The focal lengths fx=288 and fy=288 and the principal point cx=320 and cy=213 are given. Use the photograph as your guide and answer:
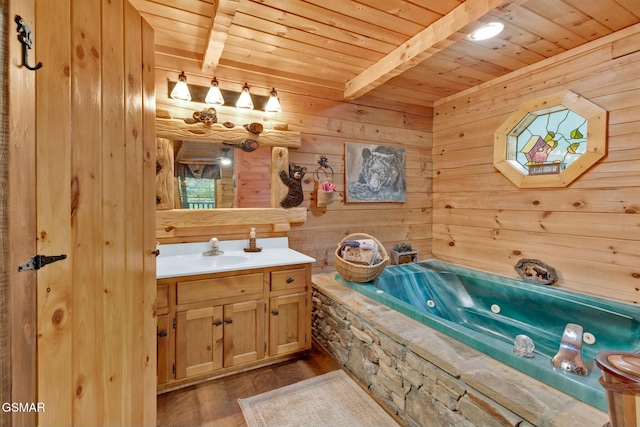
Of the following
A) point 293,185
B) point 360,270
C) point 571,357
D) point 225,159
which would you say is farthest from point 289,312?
point 571,357

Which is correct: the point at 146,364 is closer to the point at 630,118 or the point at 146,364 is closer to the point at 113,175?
the point at 113,175

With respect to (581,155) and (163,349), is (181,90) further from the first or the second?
(581,155)

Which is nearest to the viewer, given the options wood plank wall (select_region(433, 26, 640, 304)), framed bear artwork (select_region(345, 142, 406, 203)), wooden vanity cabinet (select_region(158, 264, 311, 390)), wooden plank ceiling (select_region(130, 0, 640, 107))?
wooden plank ceiling (select_region(130, 0, 640, 107))

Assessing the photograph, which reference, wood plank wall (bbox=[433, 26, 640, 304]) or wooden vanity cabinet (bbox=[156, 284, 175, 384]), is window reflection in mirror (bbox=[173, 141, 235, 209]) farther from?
wood plank wall (bbox=[433, 26, 640, 304])

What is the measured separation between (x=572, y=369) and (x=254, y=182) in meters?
2.22

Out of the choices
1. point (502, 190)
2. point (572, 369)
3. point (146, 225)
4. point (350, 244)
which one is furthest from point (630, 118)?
point (146, 225)

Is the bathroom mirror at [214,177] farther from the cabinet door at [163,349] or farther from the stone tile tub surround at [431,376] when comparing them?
the stone tile tub surround at [431,376]

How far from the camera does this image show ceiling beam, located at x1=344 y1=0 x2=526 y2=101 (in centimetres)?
149

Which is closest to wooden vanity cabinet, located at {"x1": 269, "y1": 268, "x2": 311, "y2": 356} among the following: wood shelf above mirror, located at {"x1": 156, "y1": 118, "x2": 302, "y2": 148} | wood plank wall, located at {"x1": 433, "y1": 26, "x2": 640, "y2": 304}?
wood shelf above mirror, located at {"x1": 156, "y1": 118, "x2": 302, "y2": 148}

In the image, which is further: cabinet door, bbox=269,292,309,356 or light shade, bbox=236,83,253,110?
light shade, bbox=236,83,253,110

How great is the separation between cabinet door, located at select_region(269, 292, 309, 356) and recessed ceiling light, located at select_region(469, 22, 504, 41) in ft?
6.94

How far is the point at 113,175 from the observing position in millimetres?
1048

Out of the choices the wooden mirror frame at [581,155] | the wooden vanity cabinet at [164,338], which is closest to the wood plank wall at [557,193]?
the wooden mirror frame at [581,155]

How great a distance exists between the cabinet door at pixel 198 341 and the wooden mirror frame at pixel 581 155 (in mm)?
2610
